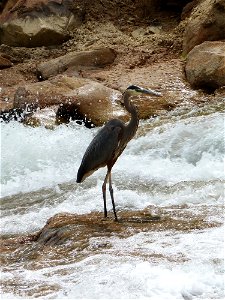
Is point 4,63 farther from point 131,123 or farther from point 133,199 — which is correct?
point 131,123

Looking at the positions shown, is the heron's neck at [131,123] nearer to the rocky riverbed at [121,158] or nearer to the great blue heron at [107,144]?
the great blue heron at [107,144]

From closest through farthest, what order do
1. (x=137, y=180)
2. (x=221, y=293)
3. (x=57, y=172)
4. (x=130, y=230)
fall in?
(x=221, y=293)
(x=130, y=230)
(x=137, y=180)
(x=57, y=172)

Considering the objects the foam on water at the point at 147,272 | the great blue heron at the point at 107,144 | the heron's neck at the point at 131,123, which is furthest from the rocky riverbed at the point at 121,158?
the heron's neck at the point at 131,123

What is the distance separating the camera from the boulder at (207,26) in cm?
1117

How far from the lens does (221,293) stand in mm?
3469

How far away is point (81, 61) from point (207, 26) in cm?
250

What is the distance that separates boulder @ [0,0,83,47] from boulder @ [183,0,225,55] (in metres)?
3.22

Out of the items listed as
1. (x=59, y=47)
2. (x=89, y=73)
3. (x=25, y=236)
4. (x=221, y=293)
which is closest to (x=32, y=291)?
(x=221, y=293)

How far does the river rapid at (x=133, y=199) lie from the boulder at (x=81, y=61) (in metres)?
2.21

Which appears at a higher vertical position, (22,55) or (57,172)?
(22,55)

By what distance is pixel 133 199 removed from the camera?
6.44 meters

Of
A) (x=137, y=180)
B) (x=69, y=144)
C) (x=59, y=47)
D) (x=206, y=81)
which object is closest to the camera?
(x=137, y=180)

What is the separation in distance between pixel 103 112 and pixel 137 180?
2756 mm

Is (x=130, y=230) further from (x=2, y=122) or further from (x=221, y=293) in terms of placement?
(x=2, y=122)
